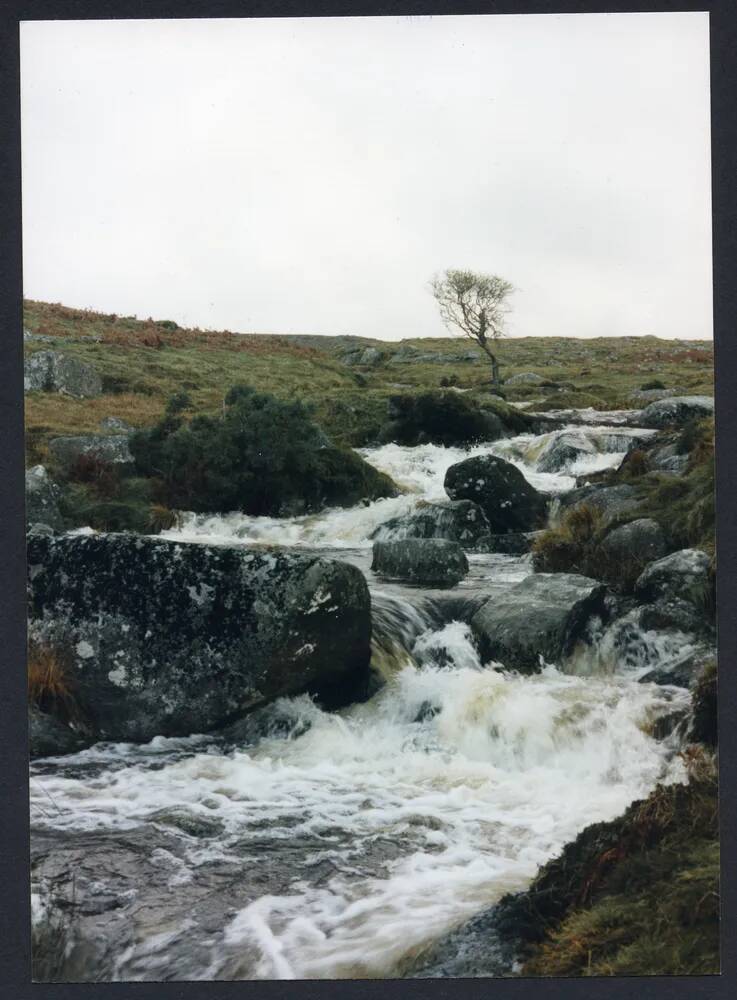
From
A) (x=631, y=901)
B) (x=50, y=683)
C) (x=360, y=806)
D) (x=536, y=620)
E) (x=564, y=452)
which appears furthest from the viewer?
(x=564, y=452)

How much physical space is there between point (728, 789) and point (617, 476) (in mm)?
2220

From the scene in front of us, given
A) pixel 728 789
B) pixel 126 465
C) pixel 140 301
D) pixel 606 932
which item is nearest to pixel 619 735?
pixel 728 789

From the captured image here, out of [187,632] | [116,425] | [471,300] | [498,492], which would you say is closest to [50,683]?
[187,632]

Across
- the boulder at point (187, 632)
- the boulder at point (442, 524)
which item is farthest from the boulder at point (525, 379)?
the boulder at point (187, 632)

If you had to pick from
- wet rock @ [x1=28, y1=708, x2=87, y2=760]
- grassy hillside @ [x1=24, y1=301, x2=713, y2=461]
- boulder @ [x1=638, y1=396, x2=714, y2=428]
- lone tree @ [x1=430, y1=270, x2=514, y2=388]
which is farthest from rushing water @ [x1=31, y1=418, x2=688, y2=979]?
lone tree @ [x1=430, y1=270, x2=514, y2=388]

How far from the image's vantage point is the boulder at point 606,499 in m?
6.06

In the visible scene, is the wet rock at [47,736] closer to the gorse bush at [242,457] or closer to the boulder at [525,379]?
the gorse bush at [242,457]

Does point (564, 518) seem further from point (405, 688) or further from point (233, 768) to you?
point (233, 768)

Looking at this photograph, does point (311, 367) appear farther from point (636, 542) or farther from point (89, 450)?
point (636, 542)

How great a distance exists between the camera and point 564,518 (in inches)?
241

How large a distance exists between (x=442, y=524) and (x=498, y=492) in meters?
0.48

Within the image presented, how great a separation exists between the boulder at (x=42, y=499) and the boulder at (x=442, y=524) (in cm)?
223

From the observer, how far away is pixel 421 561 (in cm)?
612

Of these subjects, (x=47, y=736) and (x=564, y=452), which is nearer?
(x=47, y=736)
